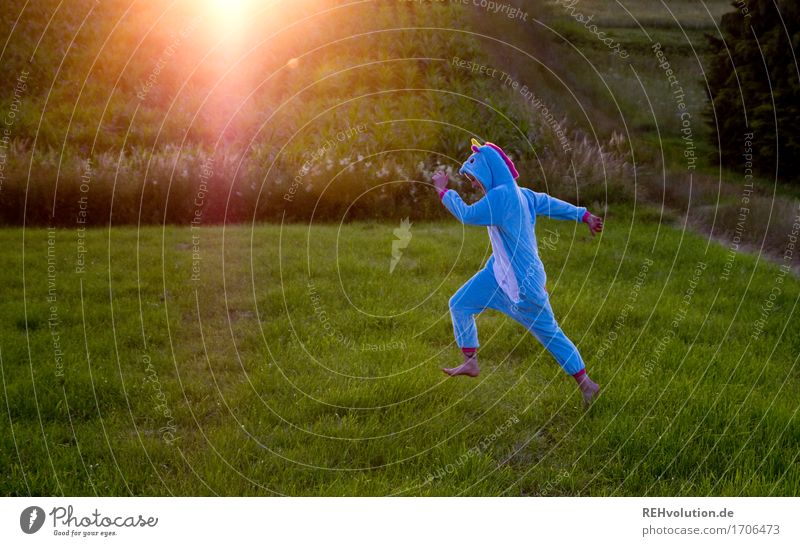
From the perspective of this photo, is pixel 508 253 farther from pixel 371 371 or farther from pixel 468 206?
pixel 371 371

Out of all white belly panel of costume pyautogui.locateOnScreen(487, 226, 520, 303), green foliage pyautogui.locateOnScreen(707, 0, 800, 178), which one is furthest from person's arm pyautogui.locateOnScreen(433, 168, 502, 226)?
green foliage pyautogui.locateOnScreen(707, 0, 800, 178)

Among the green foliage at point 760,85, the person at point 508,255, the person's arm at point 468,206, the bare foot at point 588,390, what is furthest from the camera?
the green foliage at point 760,85

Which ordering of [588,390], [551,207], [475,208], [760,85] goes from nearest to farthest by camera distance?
[475,208], [551,207], [588,390], [760,85]

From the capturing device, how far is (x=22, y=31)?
7.36 m

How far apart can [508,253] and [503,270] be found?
4.8 inches

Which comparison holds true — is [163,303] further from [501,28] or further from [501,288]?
[501,28]

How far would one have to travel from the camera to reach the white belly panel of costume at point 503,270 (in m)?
4.08

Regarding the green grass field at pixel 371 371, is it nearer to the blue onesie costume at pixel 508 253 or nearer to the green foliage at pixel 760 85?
the blue onesie costume at pixel 508 253

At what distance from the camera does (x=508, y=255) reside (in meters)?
4.09

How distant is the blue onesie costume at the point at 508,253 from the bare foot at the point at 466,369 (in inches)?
4.4

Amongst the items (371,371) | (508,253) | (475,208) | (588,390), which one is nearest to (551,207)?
(508,253)

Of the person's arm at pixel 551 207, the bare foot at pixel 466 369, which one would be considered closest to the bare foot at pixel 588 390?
the bare foot at pixel 466 369

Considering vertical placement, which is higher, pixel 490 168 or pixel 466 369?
pixel 490 168

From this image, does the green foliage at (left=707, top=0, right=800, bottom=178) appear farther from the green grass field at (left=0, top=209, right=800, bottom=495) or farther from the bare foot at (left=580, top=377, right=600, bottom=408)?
the bare foot at (left=580, top=377, right=600, bottom=408)
